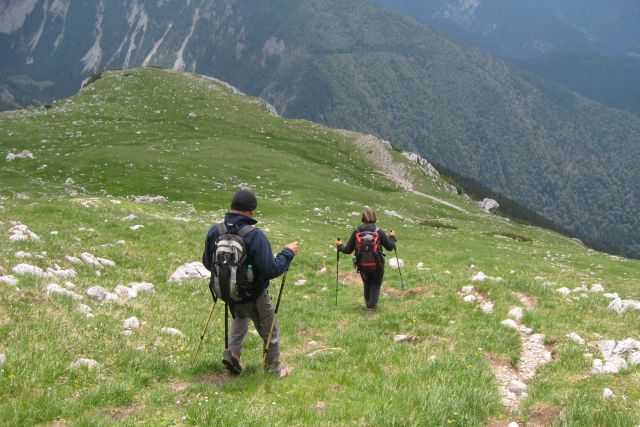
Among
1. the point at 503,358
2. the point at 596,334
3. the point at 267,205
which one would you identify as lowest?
the point at 267,205

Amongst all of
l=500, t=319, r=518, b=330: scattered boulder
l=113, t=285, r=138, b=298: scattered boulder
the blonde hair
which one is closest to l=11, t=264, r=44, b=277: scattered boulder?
l=113, t=285, r=138, b=298: scattered boulder

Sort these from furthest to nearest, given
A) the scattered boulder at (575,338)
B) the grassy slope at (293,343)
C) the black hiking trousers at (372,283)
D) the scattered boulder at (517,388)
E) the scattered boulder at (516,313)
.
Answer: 1. the black hiking trousers at (372,283)
2. the scattered boulder at (516,313)
3. the scattered boulder at (575,338)
4. the scattered boulder at (517,388)
5. the grassy slope at (293,343)

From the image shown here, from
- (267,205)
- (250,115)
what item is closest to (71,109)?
(250,115)

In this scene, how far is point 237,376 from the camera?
8.58m

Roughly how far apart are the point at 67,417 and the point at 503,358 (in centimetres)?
835

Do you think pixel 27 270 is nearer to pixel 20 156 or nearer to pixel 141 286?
pixel 141 286

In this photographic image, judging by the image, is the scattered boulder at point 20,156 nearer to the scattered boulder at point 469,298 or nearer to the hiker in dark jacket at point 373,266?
the hiker in dark jacket at point 373,266

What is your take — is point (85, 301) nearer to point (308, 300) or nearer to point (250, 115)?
point (308, 300)

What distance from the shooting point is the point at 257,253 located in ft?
27.0

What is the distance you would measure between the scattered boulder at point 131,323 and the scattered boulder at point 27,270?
3.24m

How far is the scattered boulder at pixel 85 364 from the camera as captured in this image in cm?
754

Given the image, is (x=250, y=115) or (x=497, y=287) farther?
(x=250, y=115)

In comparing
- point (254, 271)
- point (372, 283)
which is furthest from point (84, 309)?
point (372, 283)

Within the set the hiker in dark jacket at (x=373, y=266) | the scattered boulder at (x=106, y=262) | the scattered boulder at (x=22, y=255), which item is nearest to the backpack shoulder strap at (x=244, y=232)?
the hiker in dark jacket at (x=373, y=266)
